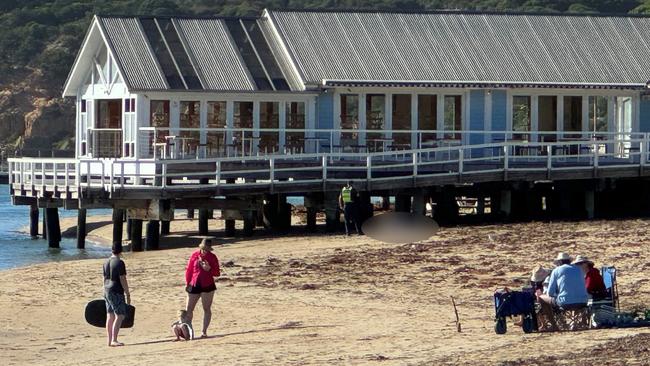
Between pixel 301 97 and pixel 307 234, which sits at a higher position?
pixel 301 97

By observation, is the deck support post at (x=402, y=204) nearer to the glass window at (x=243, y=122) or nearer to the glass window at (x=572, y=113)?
the glass window at (x=243, y=122)

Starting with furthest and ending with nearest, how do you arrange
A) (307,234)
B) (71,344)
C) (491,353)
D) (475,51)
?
(475,51) → (307,234) → (71,344) → (491,353)

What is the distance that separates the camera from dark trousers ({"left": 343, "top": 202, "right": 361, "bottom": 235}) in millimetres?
36094

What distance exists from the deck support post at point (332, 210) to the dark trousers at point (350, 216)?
1.17 m

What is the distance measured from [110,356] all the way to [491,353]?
16.9 feet

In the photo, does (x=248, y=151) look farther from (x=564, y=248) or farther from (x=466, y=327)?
(x=466, y=327)

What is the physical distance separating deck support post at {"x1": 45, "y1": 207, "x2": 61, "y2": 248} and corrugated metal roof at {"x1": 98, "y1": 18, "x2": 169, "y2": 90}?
204 inches

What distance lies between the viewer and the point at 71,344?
22766mm

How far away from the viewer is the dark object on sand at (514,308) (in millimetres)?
20875

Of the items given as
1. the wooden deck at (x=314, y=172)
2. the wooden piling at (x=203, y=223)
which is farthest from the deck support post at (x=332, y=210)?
the wooden piling at (x=203, y=223)

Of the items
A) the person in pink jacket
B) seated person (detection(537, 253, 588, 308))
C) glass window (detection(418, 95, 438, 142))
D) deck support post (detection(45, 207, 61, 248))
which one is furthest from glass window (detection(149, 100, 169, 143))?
seated person (detection(537, 253, 588, 308))

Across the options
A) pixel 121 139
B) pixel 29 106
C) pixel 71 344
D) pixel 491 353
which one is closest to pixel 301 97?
pixel 121 139

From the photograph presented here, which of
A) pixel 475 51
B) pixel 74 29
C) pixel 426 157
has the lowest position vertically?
pixel 426 157

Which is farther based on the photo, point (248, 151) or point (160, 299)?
point (248, 151)
